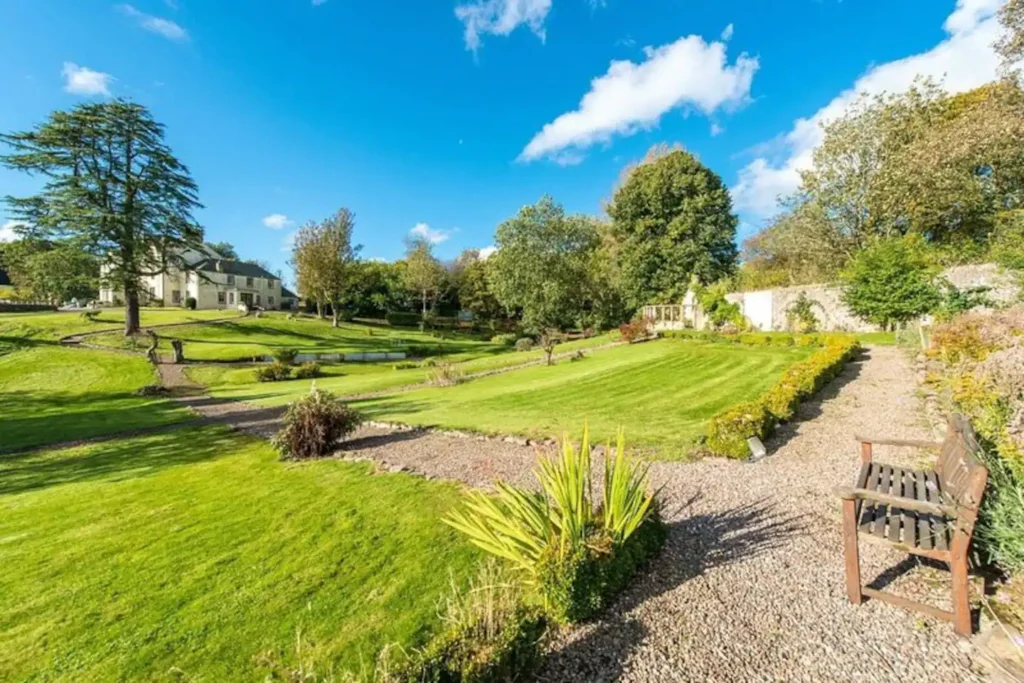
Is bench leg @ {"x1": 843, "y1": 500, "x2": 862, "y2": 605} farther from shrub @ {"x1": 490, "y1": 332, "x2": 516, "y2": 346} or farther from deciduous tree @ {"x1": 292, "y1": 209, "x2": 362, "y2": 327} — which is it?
deciduous tree @ {"x1": 292, "y1": 209, "x2": 362, "y2": 327}

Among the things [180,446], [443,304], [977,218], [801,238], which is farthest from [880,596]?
[443,304]

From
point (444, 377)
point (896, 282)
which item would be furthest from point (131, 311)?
point (896, 282)

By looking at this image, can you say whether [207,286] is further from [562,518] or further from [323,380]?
[562,518]

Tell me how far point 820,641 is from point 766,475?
3.31 meters

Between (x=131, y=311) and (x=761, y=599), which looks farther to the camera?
(x=131, y=311)

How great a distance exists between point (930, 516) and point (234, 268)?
63.8 m

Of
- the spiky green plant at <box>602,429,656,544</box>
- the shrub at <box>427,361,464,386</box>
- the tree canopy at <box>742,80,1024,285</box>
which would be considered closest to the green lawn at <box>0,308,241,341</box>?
the shrub at <box>427,361,464,386</box>

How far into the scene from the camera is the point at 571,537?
11.2 ft

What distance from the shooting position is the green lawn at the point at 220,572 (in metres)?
3.23

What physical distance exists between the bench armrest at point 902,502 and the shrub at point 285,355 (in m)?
27.9

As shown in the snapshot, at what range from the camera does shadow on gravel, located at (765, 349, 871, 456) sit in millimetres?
7353

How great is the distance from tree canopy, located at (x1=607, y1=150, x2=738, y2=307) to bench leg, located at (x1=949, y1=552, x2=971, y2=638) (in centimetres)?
3282

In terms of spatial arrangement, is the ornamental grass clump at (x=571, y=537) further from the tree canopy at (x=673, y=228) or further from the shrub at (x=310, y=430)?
the tree canopy at (x=673, y=228)

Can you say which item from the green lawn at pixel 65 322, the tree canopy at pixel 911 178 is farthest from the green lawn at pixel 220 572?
the green lawn at pixel 65 322
